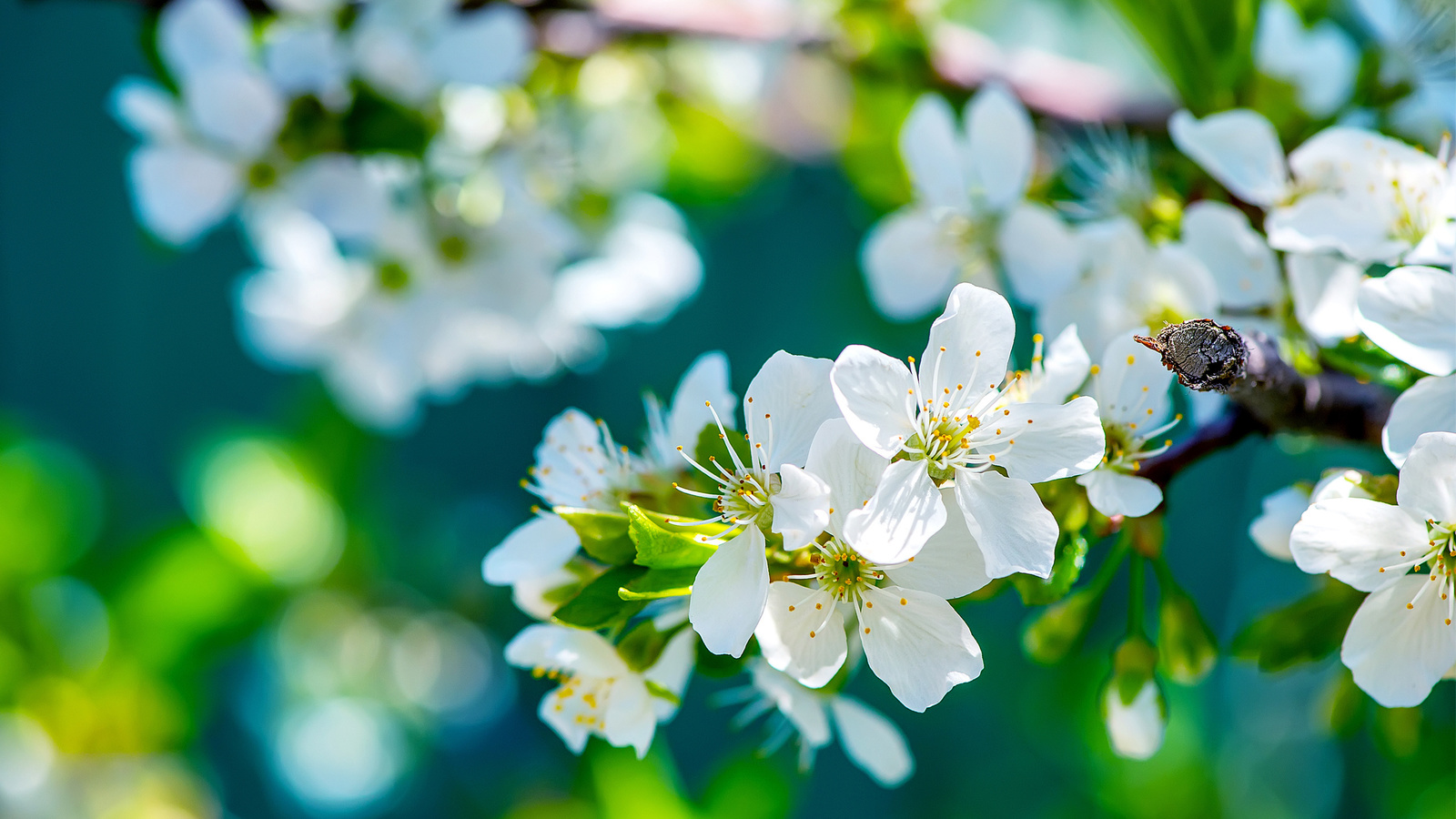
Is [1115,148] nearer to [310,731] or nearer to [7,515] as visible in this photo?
[7,515]

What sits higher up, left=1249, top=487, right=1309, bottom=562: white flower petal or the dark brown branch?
the dark brown branch

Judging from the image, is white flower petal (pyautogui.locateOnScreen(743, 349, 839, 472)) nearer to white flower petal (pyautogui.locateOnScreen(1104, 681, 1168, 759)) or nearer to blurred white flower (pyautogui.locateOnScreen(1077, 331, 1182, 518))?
blurred white flower (pyautogui.locateOnScreen(1077, 331, 1182, 518))

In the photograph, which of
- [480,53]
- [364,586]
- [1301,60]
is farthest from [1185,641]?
[364,586]

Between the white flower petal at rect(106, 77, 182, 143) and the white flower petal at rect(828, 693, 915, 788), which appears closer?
the white flower petal at rect(828, 693, 915, 788)

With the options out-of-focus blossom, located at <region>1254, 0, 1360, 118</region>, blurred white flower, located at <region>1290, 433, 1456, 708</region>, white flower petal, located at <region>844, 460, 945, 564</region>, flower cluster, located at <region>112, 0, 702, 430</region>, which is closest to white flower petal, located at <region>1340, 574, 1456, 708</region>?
blurred white flower, located at <region>1290, 433, 1456, 708</region>

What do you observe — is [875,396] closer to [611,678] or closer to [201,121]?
[611,678]

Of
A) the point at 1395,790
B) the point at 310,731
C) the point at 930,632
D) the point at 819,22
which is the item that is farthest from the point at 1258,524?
the point at 310,731
